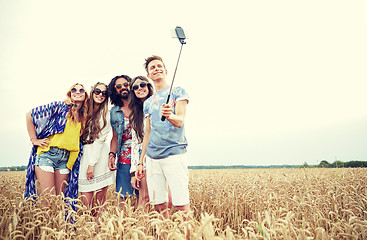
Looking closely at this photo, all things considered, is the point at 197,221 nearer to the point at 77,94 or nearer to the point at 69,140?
the point at 69,140

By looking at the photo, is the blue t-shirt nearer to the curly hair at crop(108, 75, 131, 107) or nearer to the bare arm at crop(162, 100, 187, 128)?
the bare arm at crop(162, 100, 187, 128)

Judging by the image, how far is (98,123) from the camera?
423 cm

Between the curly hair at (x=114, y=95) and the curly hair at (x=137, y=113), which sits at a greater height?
the curly hair at (x=114, y=95)

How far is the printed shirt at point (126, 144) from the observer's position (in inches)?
170

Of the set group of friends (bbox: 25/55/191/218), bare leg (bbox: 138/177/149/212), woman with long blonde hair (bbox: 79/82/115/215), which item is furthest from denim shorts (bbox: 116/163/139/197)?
bare leg (bbox: 138/177/149/212)

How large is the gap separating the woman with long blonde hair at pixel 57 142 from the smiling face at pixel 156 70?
150 centimetres

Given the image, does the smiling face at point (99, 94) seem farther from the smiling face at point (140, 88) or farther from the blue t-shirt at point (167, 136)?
the blue t-shirt at point (167, 136)

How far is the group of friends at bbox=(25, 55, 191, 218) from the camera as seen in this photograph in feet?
11.5

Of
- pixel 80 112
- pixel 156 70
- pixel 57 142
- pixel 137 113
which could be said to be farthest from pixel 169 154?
pixel 80 112

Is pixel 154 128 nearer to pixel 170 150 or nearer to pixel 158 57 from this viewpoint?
pixel 170 150

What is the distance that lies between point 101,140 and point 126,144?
0.44m

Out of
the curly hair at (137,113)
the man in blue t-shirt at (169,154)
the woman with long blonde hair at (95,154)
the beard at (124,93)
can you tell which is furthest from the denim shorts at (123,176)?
the beard at (124,93)

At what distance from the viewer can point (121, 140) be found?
4.37 meters

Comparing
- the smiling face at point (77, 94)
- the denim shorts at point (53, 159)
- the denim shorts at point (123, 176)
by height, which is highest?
the smiling face at point (77, 94)
